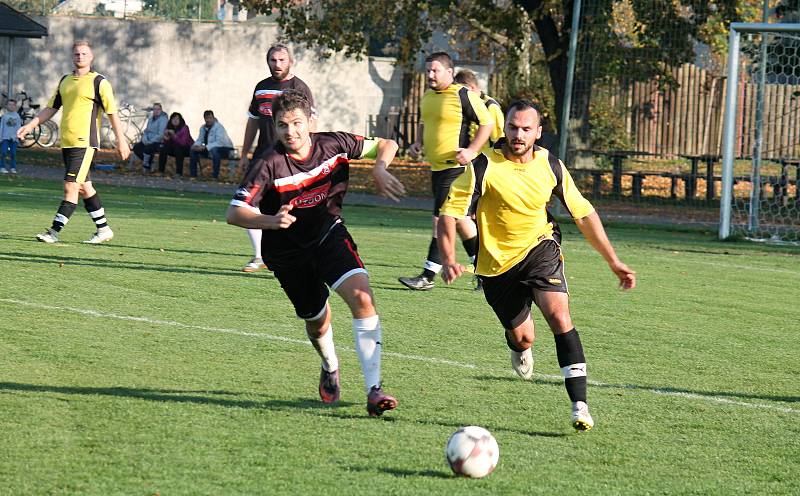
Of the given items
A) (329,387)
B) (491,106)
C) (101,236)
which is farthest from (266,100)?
(329,387)

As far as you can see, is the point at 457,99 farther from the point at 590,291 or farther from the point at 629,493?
the point at 629,493

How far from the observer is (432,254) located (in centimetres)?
1111

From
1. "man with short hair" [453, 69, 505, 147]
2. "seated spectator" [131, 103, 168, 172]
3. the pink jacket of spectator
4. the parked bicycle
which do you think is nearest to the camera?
"man with short hair" [453, 69, 505, 147]

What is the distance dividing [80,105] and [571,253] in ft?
20.3

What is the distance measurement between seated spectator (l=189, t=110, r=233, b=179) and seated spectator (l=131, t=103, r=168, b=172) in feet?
3.51

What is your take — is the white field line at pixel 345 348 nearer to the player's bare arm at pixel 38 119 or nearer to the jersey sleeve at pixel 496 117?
the jersey sleeve at pixel 496 117

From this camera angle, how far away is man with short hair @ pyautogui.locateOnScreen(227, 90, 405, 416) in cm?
621

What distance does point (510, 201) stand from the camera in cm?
643

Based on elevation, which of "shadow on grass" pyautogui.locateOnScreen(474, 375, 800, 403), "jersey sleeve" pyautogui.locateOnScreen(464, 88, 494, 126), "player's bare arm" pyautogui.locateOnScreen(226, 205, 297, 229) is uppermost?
"jersey sleeve" pyautogui.locateOnScreen(464, 88, 494, 126)

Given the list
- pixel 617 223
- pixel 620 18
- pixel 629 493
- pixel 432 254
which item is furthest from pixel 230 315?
pixel 620 18

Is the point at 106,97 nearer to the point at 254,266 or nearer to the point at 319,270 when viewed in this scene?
the point at 254,266

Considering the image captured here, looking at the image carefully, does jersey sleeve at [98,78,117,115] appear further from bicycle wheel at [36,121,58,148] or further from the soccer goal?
bicycle wheel at [36,121,58,148]

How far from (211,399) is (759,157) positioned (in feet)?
A: 44.6

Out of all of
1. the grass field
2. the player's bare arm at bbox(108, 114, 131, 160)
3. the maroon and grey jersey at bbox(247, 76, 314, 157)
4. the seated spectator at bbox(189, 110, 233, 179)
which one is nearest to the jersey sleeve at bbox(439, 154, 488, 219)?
the grass field
